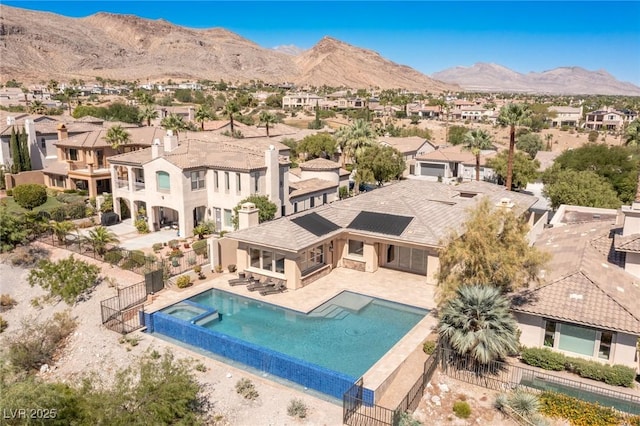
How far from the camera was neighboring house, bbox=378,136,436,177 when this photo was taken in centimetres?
6962

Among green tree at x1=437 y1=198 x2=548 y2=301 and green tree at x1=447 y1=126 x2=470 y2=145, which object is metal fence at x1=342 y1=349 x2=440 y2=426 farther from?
green tree at x1=447 y1=126 x2=470 y2=145

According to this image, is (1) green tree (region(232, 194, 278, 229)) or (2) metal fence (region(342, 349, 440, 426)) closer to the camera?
(2) metal fence (region(342, 349, 440, 426))

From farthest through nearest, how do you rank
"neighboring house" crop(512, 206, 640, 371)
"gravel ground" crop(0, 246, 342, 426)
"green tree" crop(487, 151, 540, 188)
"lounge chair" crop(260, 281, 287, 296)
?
"green tree" crop(487, 151, 540, 188) < "lounge chair" crop(260, 281, 287, 296) < "neighboring house" crop(512, 206, 640, 371) < "gravel ground" crop(0, 246, 342, 426)

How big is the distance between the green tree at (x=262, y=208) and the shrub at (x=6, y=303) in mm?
14093

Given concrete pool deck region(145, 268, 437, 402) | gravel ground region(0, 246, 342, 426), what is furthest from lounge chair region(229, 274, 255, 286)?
gravel ground region(0, 246, 342, 426)

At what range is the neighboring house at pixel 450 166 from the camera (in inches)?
2507

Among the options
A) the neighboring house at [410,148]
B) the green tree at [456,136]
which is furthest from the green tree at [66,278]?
the green tree at [456,136]

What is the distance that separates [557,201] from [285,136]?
42.6 meters

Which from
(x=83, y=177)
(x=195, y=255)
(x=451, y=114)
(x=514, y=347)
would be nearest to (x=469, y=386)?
(x=514, y=347)

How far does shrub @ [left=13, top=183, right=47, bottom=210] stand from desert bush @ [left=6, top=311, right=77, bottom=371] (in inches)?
759

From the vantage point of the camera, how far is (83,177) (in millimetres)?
45188

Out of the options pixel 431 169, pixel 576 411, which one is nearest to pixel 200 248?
pixel 576 411

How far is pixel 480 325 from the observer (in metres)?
18.5

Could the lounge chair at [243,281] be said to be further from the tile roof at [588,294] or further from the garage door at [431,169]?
the garage door at [431,169]
